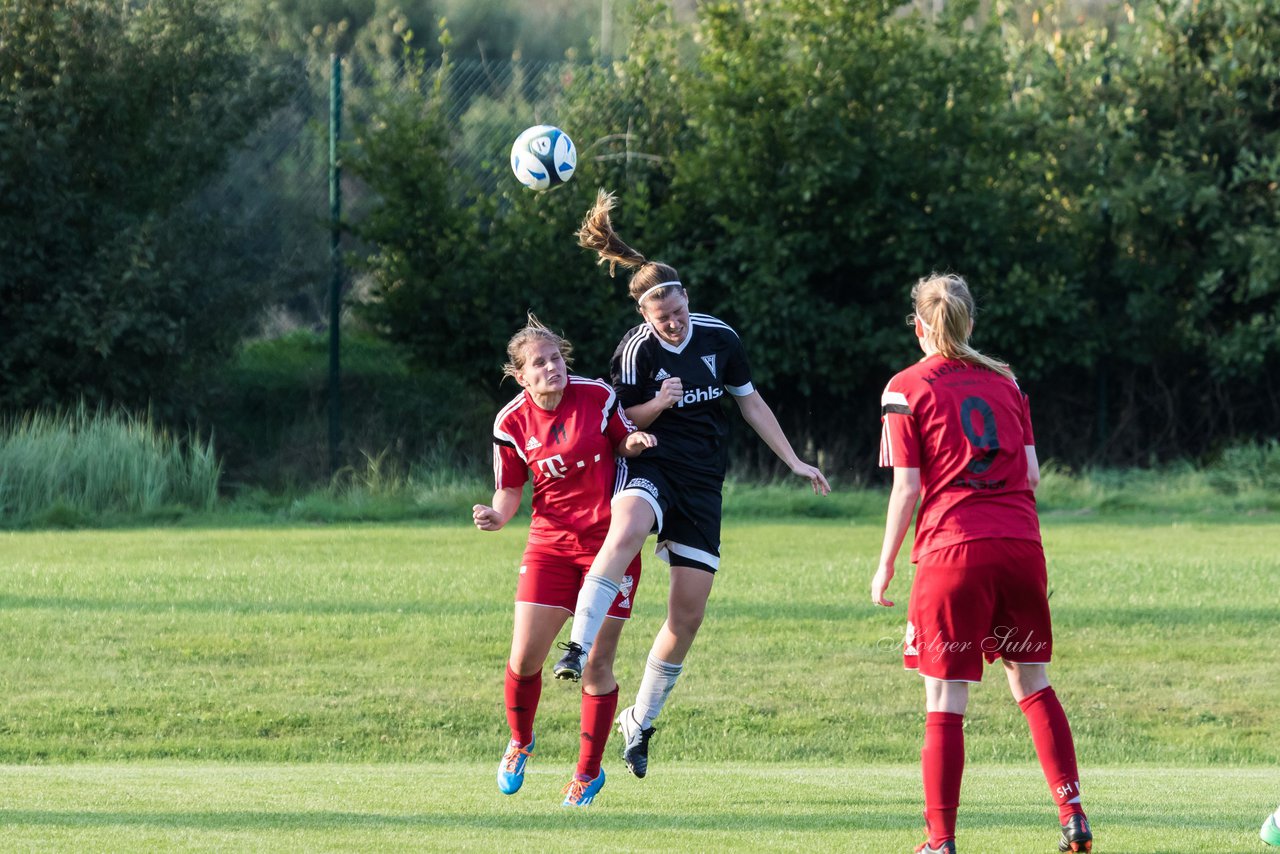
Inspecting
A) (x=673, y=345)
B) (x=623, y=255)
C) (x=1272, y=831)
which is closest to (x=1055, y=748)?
(x=1272, y=831)

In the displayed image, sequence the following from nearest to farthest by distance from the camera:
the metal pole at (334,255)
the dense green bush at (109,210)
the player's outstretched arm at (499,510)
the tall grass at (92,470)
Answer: the player's outstretched arm at (499,510)
the tall grass at (92,470)
the dense green bush at (109,210)
the metal pole at (334,255)

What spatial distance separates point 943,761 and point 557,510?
2099 mm

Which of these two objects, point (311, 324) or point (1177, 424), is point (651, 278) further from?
point (1177, 424)

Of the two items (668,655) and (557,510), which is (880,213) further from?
(557,510)

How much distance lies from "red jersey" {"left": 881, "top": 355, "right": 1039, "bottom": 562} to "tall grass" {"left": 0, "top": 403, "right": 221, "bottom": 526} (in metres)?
13.9

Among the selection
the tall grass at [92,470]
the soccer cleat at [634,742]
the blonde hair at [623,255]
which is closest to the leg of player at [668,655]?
the soccer cleat at [634,742]

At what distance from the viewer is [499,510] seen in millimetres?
6812

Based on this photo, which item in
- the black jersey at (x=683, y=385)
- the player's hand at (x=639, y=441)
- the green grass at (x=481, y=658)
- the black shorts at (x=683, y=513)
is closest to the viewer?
the player's hand at (x=639, y=441)

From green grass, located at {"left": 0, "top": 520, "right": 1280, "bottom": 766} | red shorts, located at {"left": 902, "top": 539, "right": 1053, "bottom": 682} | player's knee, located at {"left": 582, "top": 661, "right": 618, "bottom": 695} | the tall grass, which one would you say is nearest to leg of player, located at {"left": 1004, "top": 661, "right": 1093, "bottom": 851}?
red shorts, located at {"left": 902, "top": 539, "right": 1053, "bottom": 682}

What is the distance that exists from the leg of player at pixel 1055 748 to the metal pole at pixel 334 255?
14.9m

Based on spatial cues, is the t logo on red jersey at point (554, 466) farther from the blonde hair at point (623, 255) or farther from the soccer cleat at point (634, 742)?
the soccer cleat at point (634, 742)

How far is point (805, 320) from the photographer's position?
19.6 metres

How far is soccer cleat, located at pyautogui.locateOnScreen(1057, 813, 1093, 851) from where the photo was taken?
5.16 meters

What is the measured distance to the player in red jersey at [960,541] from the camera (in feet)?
17.1
